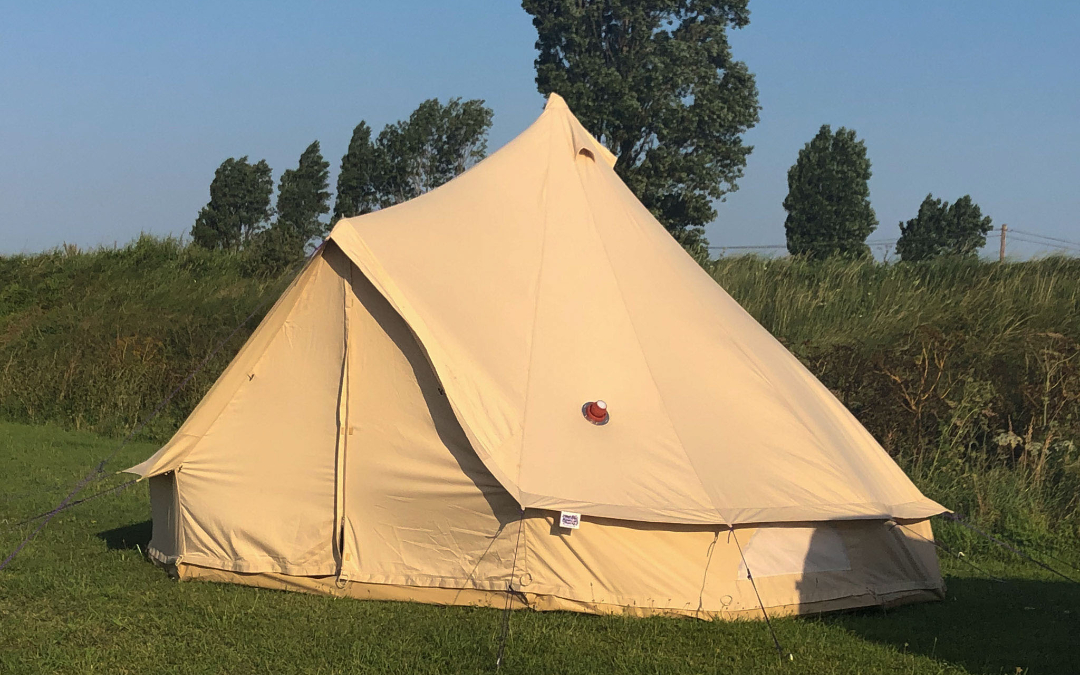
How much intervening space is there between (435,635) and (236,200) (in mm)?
27772

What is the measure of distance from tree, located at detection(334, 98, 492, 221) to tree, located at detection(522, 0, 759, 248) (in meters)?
2.68

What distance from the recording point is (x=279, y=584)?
261 inches

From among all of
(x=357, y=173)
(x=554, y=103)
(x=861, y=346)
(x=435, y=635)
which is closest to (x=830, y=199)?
(x=357, y=173)

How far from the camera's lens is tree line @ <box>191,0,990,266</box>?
27.7 m

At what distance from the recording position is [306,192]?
103 feet

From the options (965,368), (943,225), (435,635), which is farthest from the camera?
(943,225)

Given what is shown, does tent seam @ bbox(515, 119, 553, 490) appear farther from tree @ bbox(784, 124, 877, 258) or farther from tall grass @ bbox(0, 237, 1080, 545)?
tree @ bbox(784, 124, 877, 258)

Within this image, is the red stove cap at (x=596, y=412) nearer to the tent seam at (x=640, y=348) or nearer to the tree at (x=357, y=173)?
the tent seam at (x=640, y=348)

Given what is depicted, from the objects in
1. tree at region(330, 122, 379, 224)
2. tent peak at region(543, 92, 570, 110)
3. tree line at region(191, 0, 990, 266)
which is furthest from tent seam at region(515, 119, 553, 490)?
tree at region(330, 122, 379, 224)

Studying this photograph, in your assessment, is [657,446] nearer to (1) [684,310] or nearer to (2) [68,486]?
(1) [684,310]

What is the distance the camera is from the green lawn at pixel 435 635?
5273mm

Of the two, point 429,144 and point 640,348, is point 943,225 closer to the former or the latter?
point 429,144

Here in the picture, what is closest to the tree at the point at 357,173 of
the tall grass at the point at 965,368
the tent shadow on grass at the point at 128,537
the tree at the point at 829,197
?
the tree at the point at 829,197

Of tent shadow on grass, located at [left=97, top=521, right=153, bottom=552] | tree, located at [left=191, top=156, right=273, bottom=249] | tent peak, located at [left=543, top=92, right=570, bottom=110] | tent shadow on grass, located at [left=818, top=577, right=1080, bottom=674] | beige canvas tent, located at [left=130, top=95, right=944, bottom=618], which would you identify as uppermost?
tree, located at [left=191, top=156, right=273, bottom=249]
